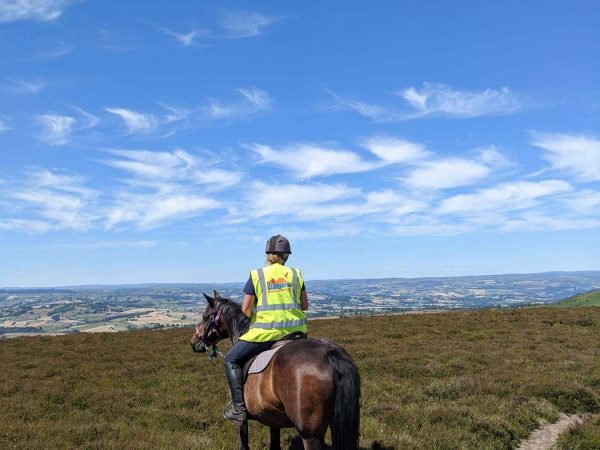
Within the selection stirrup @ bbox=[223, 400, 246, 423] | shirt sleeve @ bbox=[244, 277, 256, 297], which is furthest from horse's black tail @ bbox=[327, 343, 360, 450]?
stirrup @ bbox=[223, 400, 246, 423]

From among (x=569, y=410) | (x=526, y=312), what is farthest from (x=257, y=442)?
(x=526, y=312)

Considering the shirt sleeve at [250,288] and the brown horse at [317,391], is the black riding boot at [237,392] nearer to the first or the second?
the brown horse at [317,391]

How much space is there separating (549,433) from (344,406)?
24.3ft

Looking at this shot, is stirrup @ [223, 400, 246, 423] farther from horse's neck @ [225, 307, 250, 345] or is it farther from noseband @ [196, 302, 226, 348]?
noseband @ [196, 302, 226, 348]

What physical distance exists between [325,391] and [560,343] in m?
20.8

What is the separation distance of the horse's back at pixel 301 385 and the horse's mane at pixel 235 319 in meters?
1.52

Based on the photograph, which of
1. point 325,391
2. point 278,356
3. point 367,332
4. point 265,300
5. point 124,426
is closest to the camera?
point 325,391

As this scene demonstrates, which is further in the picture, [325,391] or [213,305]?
[213,305]

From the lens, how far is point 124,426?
10430 millimetres

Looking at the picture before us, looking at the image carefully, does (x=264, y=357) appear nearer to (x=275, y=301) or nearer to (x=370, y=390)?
(x=275, y=301)

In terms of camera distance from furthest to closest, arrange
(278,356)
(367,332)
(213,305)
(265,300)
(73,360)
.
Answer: (367,332)
(73,360)
(213,305)
(265,300)
(278,356)

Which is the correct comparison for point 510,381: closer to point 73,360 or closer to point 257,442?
point 257,442

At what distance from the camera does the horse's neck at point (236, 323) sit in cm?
819

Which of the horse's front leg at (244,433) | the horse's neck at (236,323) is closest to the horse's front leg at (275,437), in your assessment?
the horse's front leg at (244,433)
